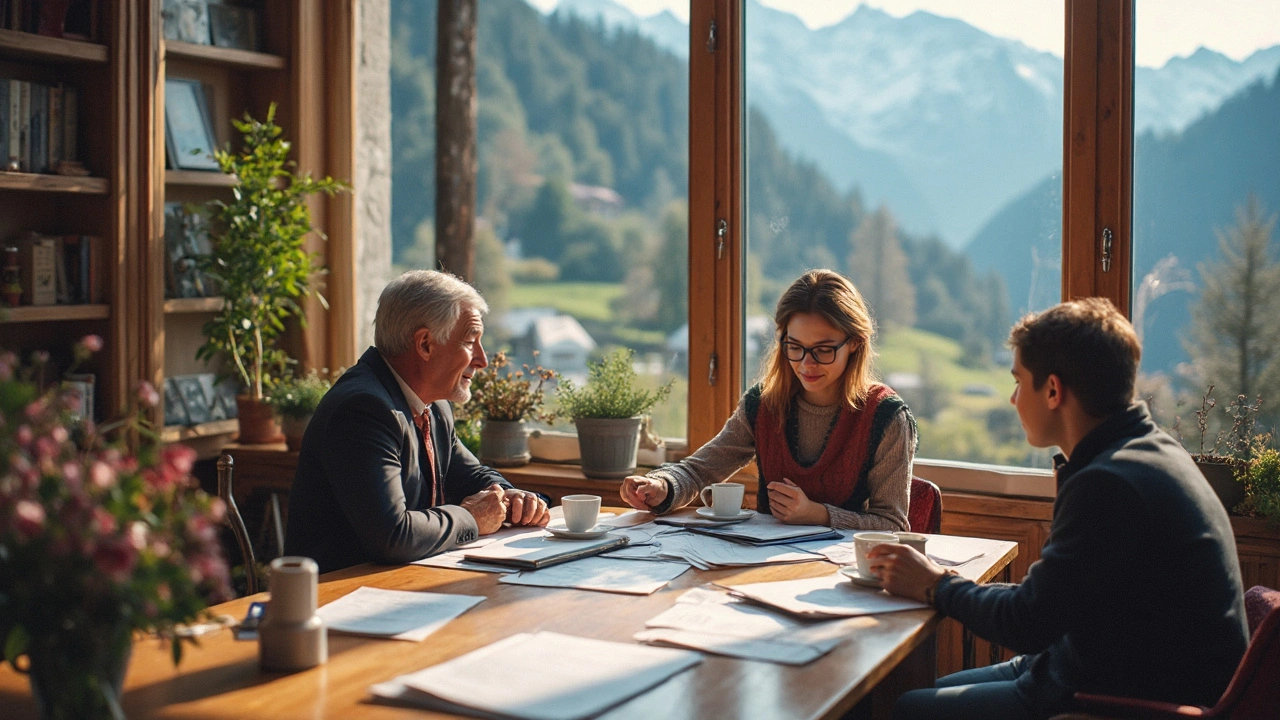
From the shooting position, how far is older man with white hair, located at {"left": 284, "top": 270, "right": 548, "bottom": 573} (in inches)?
89.0

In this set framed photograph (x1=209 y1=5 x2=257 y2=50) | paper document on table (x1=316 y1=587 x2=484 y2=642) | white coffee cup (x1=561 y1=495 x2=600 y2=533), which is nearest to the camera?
paper document on table (x1=316 y1=587 x2=484 y2=642)

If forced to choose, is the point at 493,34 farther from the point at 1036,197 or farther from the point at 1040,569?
the point at 1040,569

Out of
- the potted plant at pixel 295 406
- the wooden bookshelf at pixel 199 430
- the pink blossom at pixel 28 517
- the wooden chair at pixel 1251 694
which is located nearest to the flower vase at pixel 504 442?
the potted plant at pixel 295 406

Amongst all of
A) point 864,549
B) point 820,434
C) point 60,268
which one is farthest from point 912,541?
point 60,268

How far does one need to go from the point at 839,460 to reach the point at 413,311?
1.08m

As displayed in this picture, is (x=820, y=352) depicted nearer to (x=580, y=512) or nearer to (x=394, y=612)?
(x=580, y=512)

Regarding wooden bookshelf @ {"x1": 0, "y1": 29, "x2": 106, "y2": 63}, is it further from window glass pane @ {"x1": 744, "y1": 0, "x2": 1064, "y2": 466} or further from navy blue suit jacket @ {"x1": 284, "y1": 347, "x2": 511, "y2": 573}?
window glass pane @ {"x1": 744, "y1": 0, "x2": 1064, "y2": 466}

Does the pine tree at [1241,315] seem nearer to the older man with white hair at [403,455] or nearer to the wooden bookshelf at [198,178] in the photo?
the older man with white hair at [403,455]

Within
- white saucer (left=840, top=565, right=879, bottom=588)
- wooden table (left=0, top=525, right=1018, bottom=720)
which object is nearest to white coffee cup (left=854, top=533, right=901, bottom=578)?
white saucer (left=840, top=565, right=879, bottom=588)

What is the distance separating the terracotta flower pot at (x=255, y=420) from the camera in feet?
13.2

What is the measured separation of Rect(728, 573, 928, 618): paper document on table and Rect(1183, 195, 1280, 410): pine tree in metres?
1.74

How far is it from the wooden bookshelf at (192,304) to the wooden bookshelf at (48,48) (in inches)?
31.7

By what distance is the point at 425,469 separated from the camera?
262cm

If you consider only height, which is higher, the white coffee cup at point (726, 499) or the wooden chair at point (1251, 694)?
the white coffee cup at point (726, 499)
